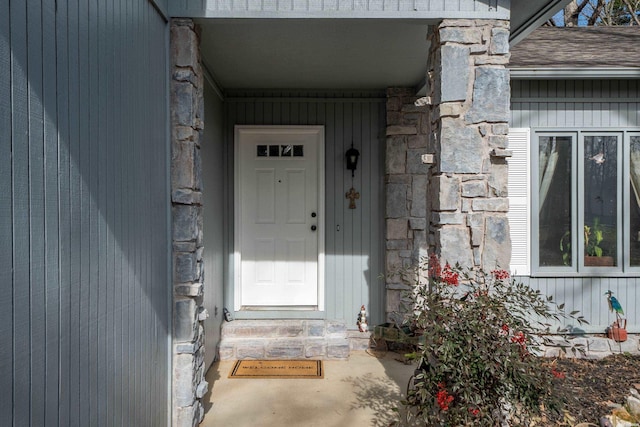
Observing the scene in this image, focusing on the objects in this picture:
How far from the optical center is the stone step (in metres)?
4.09

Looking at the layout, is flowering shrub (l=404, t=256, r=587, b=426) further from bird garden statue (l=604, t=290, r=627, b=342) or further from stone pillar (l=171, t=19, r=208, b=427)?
bird garden statue (l=604, t=290, r=627, b=342)

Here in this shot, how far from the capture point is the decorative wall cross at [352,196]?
4488mm

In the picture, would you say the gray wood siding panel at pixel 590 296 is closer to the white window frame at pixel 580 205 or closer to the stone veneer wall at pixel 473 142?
the white window frame at pixel 580 205

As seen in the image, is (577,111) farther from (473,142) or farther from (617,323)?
(473,142)

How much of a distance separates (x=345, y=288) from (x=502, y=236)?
2.16 m

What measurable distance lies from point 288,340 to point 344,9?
113 inches

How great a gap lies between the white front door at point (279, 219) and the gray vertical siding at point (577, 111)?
2.07 meters

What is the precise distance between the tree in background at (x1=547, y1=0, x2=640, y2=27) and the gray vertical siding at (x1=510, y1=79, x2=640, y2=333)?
580cm

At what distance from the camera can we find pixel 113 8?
6.05ft

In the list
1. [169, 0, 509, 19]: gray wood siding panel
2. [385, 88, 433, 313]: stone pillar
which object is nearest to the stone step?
[385, 88, 433, 313]: stone pillar

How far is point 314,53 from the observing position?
3.39 metres

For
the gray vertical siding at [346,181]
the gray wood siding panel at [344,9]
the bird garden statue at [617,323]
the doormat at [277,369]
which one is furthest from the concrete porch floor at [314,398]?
the gray wood siding panel at [344,9]

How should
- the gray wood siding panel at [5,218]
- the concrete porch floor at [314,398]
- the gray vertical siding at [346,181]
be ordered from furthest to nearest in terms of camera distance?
the gray vertical siding at [346,181]
the concrete porch floor at [314,398]
the gray wood siding panel at [5,218]

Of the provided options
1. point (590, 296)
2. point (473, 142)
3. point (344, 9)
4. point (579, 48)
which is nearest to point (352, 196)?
point (473, 142)
